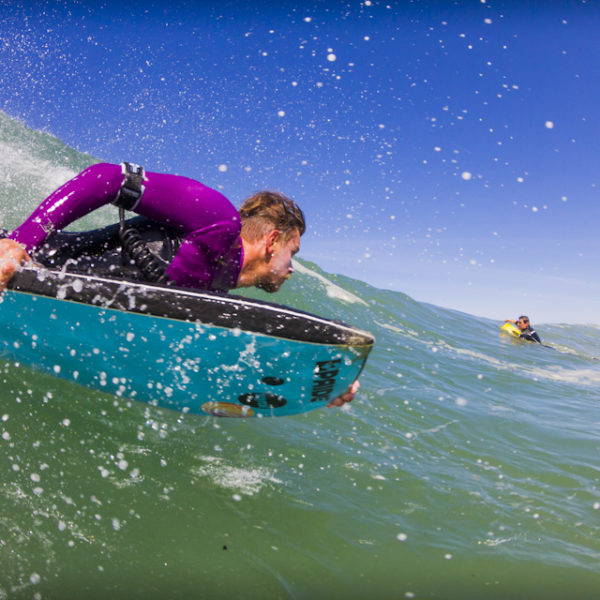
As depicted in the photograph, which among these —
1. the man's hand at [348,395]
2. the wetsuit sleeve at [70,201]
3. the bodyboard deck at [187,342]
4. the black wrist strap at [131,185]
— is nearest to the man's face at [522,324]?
the man's hand at [348,395]

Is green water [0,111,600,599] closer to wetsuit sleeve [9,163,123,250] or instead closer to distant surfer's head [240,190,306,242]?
wetsuit sleeve [9,163,123,250]

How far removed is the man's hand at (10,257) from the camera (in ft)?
7.89

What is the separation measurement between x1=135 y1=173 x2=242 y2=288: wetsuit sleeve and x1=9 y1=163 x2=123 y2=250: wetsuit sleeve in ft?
0.61

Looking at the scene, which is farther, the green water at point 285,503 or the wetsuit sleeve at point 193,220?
the wetsuit sleeve at point 193,220

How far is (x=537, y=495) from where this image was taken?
11.2ft

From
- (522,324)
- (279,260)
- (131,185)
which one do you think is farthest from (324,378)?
(522,324)

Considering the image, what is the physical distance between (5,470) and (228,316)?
134cm

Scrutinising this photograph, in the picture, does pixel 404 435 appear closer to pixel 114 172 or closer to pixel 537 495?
pixel 537 495

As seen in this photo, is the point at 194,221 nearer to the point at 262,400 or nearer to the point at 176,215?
the point at 176,215

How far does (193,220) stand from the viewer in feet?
8.50

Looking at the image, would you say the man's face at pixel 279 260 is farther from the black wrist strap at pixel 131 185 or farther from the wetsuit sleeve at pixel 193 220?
the black wrist strap at pixel 131 185

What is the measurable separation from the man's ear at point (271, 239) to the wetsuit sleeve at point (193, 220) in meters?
0.27

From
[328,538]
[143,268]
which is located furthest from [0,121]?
[328,538]

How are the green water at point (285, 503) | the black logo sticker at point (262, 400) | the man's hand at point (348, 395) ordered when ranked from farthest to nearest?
the man's hand at point (348, 395) → the black logo sticker at point (262, 400) → the green water at point (285, 503)
